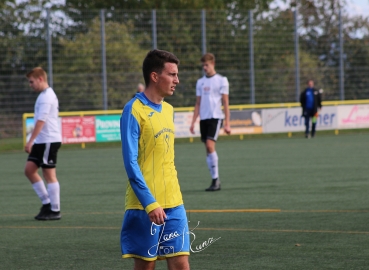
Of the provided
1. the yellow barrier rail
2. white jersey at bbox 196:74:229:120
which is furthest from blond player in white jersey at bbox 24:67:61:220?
the yellow barrier rail

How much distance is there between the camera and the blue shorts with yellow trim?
5184 millimetres

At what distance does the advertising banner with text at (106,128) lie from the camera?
27844 millimetres

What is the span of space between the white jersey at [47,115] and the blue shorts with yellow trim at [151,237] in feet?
18.2

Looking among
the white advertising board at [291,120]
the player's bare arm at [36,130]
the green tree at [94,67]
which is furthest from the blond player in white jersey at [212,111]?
the white advertising board at [291,120]

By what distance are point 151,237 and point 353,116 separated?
28809 millimetres

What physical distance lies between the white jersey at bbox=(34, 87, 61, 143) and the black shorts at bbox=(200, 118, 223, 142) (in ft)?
12.0

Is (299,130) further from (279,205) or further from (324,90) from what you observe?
(279,205)

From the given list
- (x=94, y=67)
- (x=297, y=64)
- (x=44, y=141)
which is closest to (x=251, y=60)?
(x=297, y=64)

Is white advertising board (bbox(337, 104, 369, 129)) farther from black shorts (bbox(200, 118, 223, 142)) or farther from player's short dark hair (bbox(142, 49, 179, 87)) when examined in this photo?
player's short dark hair (bbox(142, 49, 179, 87))

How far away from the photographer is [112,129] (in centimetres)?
2827

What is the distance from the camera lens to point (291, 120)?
31.9m

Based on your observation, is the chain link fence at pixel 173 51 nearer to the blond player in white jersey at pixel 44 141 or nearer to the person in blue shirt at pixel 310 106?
the person in blue shirt at pixel 310 106

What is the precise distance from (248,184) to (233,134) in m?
16.1

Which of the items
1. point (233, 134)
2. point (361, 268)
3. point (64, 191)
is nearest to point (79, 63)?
point (233, 134)
